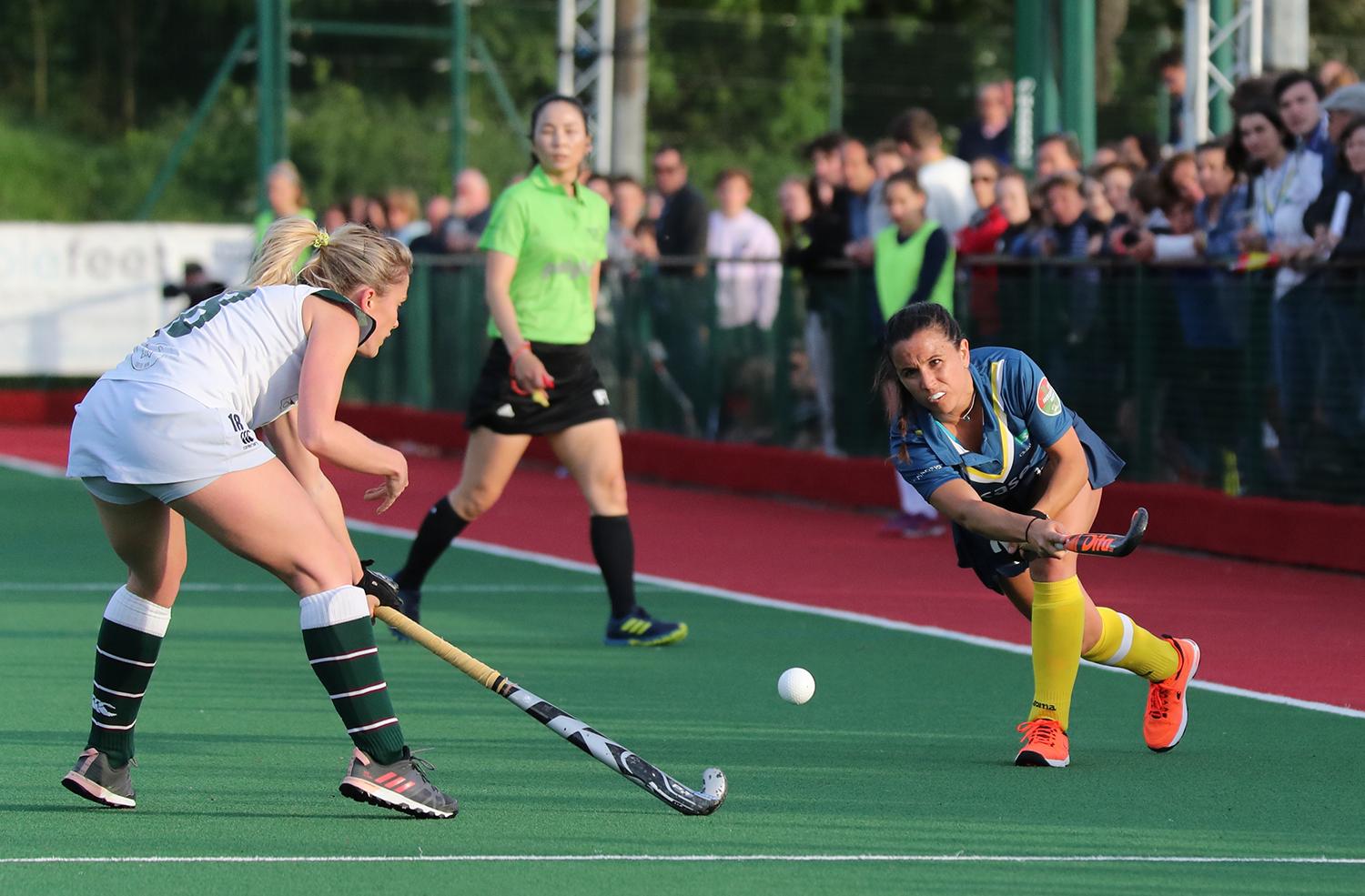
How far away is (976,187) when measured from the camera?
12859 mm

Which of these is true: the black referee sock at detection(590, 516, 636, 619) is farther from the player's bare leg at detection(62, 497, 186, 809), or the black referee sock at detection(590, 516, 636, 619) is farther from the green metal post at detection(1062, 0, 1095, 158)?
the green metal post at detection(1062, 0, 1095, 158)

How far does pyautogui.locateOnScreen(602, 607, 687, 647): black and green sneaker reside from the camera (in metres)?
8.38

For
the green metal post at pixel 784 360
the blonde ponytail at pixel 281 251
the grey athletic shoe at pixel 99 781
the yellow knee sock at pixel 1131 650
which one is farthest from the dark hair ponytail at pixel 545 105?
the green metal post at pixel 784 360

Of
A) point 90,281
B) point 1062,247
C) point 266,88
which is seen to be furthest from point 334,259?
point 266,88

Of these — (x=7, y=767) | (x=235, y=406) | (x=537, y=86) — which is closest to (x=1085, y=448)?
(x=235, y=406)

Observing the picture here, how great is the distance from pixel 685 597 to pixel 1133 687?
277 centimetres

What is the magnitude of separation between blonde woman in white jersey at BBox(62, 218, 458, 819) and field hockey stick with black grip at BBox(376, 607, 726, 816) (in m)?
0.18

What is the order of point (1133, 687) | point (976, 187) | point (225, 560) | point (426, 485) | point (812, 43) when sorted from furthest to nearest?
point (812, 43)
point (426, 485)
point (976, 187)
point (225, 560)
point (1133, 687)

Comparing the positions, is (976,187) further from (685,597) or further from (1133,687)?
(1133,687)

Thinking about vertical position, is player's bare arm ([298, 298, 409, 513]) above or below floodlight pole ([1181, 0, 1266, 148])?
below

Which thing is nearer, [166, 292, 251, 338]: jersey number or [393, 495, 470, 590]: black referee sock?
[166, 292, 251, 338]: jersey number

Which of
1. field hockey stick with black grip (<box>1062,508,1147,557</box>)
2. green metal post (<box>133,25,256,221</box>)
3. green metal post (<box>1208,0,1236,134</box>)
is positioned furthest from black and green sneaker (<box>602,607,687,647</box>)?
green metal post (<box>133,25,256,221</box>)

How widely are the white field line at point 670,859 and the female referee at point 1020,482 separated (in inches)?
39.1

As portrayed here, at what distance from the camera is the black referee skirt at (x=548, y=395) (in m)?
8.38
